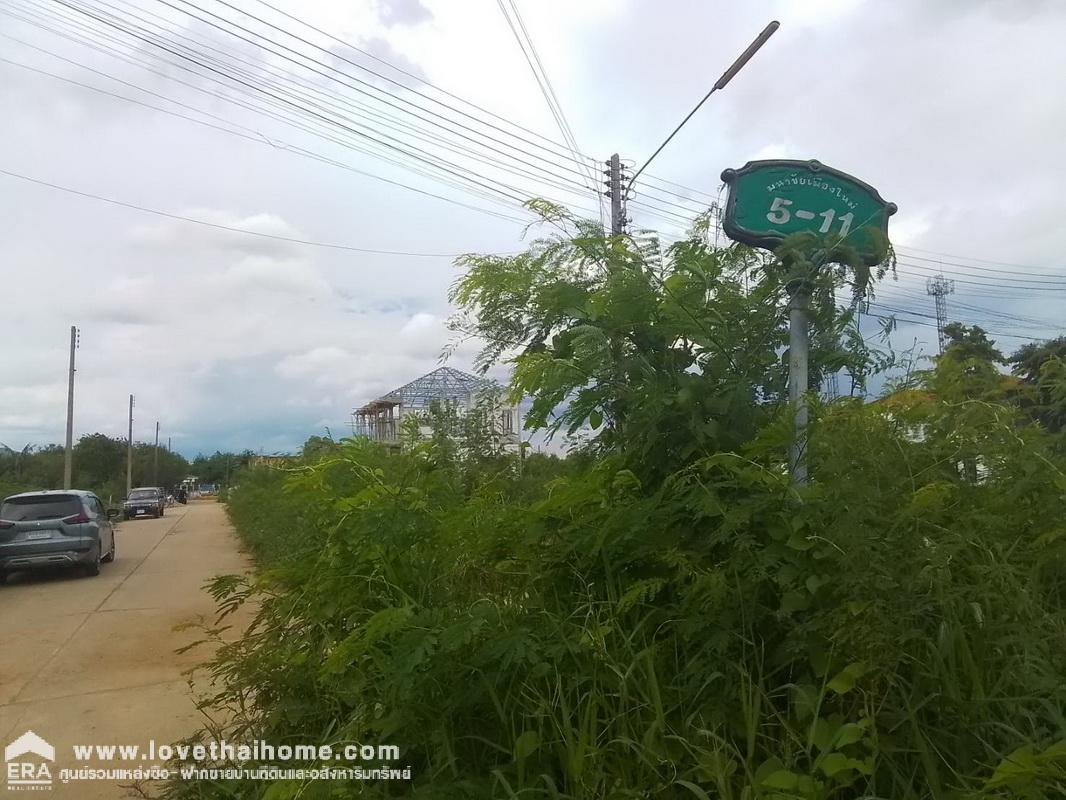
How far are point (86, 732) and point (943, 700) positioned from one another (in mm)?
5044

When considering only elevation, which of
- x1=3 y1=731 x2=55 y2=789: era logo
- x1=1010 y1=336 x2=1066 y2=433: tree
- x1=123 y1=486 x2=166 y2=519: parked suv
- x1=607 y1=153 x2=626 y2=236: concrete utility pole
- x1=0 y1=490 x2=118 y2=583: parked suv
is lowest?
x1=123 y1=486 x2=166 y2=519: parked suv

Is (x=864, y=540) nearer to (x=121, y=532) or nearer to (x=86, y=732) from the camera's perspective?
(x=86, y=732)

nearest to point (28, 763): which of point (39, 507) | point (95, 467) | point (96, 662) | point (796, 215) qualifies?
point (96, 662)

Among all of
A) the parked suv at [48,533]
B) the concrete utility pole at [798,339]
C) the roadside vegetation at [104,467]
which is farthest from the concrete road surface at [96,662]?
the roadside vegetation at [104,467]

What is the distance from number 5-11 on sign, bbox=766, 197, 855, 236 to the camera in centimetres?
382

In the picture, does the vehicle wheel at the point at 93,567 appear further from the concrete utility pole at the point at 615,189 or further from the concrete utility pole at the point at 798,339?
the concrete utility pole at the point at 798,339

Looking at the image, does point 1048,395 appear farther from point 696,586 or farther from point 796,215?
point 696,586

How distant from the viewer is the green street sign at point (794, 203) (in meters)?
3.80

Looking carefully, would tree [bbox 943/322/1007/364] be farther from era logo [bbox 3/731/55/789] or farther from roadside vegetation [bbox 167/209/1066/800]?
era logo [bbox 3/731/55/789]

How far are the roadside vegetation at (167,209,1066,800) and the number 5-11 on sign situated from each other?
0.87 feet

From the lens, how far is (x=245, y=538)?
17.7 metres

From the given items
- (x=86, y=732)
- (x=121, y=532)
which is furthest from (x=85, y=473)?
(x=86, y=732)

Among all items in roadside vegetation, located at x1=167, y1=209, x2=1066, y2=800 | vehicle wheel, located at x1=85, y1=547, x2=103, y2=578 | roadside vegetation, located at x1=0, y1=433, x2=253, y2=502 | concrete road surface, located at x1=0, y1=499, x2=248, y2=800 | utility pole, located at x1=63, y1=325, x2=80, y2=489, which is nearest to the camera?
roadside vegetation, located at x1=167, y1=209, x2=1066, y2=800

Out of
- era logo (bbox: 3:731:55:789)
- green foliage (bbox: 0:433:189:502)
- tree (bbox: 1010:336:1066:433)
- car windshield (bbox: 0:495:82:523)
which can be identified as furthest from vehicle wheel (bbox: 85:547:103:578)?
green foliage (bbox: 0:433:189:502)
